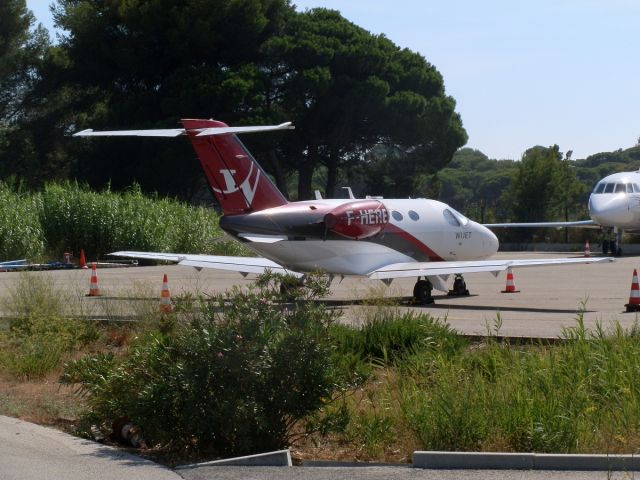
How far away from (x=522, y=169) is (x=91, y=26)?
→ 22713mm

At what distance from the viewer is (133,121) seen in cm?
5094

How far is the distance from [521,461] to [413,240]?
14984 mm

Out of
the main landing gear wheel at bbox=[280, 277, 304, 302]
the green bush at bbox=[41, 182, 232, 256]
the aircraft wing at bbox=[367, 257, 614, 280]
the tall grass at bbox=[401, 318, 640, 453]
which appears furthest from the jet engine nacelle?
the green bush at bbox=[41, 182, 232, 256]

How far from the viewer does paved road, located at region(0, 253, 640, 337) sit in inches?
640

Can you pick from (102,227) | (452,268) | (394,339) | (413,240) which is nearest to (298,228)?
(452,268)

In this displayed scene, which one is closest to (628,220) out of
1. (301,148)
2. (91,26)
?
(301,148)

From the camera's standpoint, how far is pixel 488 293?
24219mm

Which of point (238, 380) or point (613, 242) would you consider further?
point (613, 242)

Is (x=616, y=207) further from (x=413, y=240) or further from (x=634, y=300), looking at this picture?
(x=634, y=300)

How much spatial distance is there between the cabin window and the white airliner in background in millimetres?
15723

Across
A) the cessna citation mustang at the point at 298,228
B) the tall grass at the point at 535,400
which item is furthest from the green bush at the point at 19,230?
the tall grass at the point at 535,400

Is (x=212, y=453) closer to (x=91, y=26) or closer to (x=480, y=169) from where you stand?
(x=91, y=26)

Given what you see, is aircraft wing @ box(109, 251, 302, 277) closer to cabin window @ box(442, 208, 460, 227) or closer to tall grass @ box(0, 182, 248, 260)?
cabin window @ box(442, 208, 460, 227)

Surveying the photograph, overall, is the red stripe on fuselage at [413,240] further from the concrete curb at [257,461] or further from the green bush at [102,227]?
the green bush at [102,227]
